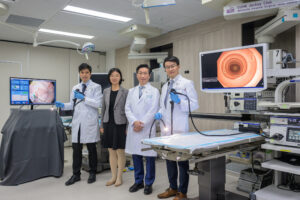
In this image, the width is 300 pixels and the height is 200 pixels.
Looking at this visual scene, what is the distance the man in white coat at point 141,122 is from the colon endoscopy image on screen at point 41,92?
121cm

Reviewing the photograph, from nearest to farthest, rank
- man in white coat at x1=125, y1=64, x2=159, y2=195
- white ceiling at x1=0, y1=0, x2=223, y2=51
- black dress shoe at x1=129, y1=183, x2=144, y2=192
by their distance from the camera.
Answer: man in white coat at x1=125, y1=64, x2=159, y2=195
black dress shoe at x1=129, y1=183, x2=144, y2=192
white ceiling at x1=0, y1=0, x2=223, y2=51

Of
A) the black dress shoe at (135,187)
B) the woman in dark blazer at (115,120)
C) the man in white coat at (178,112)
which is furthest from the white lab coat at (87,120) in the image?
the man in white coat at (178,112)

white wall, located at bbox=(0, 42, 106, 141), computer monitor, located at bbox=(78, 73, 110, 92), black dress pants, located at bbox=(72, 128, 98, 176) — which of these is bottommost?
black dress pants, located at bbox=(72, 128, 98, 176)

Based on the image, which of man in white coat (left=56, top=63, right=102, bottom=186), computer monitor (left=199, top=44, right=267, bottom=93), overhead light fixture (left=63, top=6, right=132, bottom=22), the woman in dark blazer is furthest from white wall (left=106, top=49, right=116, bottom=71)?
computer monitor (left=199, top=44, right=267, bottom=93)

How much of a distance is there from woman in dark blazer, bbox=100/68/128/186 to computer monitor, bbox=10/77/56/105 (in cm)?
87

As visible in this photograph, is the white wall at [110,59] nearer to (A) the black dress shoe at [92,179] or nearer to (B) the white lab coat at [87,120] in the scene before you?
(B) the white lab coat at [87,120]

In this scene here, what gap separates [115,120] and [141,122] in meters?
0.39

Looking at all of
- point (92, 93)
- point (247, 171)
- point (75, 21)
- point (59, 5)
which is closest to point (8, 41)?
point (75, 21)

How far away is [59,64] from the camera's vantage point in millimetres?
6000

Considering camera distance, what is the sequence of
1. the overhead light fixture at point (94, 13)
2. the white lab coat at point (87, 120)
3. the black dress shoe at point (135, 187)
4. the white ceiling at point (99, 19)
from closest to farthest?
the black dress shoe at point (135, 187)
the white lab coat at point (87, 120)
the white ceiling at point (99, 19)
the overhead light fixture at point (94, 13)

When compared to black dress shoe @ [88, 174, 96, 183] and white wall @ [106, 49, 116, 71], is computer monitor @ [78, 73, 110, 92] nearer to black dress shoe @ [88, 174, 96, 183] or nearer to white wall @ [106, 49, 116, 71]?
black dress shoe @ [88, 174, 96, 183]

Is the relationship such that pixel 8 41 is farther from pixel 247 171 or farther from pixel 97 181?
pixel 247 171

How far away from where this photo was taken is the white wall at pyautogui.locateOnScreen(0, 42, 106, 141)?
5.33 m

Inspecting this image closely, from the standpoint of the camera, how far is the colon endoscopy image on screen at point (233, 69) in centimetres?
203
